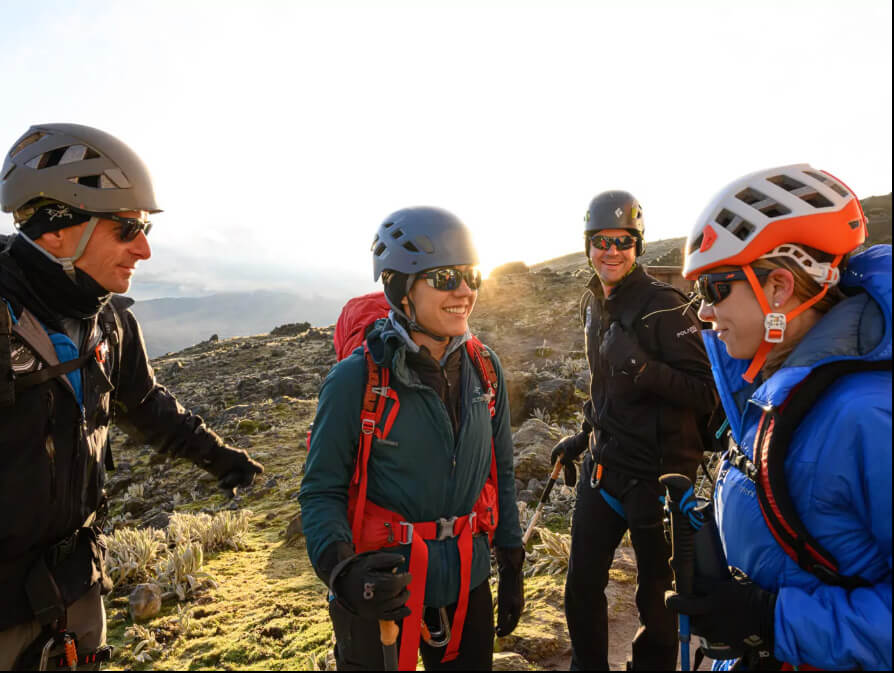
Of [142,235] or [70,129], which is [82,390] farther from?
[70,129]

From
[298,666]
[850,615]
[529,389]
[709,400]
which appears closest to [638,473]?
[709,400]

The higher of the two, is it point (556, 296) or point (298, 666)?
point (556, 296)

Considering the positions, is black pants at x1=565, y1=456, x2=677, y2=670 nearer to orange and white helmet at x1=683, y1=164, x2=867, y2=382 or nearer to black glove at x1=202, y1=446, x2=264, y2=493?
orange and white helmet at x1=683, y1=164, x2=867, y2=382

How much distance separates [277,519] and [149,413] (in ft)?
18.0

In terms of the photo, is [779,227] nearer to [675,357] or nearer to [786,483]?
[786,483]

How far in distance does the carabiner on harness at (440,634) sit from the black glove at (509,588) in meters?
0.47

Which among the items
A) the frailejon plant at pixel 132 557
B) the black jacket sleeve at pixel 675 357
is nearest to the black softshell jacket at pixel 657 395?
the black jacket sleeve at pixel 675 357

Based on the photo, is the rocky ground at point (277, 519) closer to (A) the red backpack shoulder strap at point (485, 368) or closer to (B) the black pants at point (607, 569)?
(B) the black pants at point (607, 569)

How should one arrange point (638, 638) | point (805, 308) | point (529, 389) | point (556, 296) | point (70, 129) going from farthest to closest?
point (556, 296) < point (529, 389) < point (638, 638) < point (70, 129) < point (805, 308)

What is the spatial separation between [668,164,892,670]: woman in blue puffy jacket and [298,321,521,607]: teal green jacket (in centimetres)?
110

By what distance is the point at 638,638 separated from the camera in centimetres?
359

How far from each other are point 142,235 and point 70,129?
28.5 inches

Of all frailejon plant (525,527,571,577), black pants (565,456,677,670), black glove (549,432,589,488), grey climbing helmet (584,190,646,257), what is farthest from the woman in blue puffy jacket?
frailejon plant (525,527,571,577)

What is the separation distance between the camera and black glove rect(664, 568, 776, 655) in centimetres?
184
